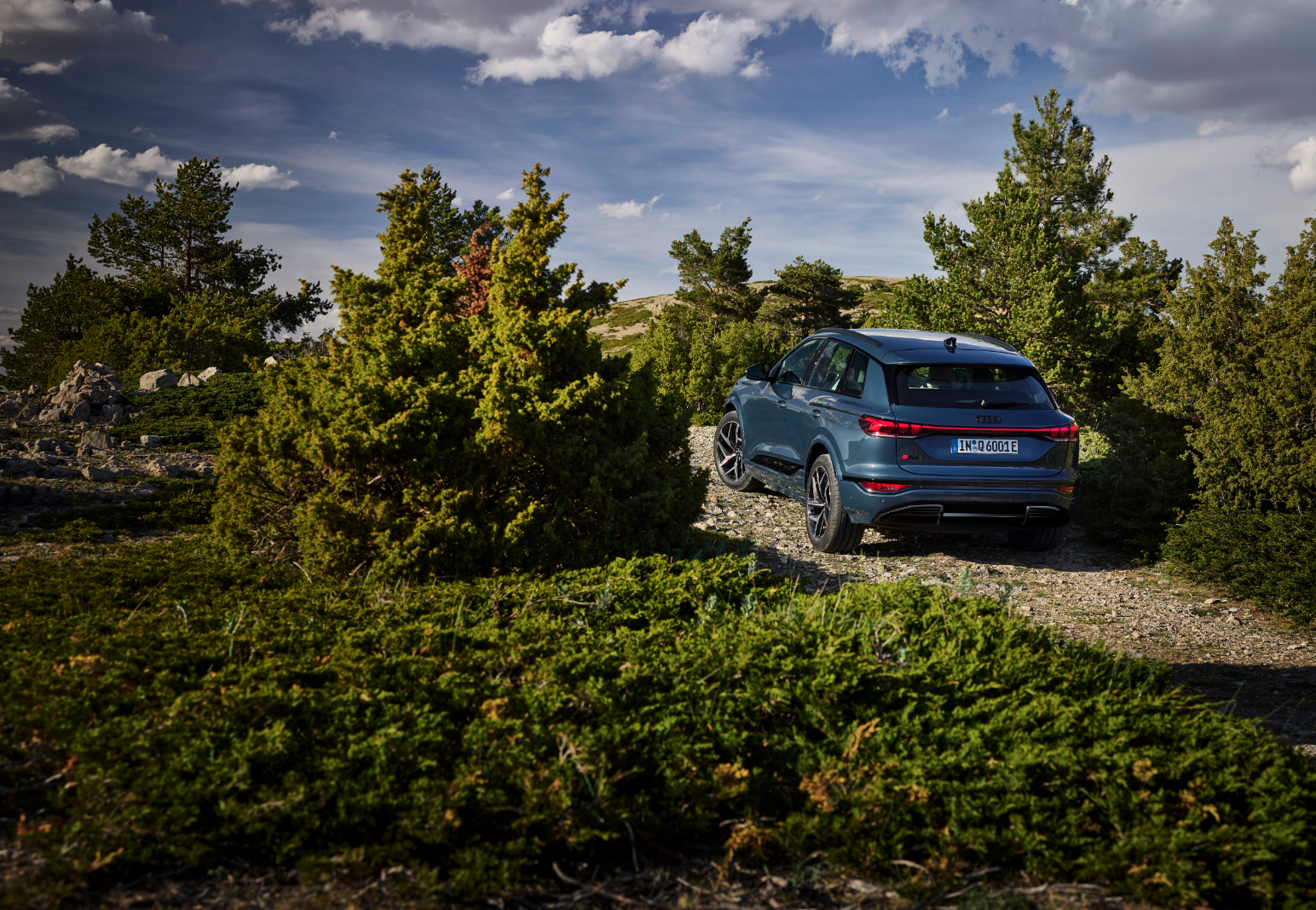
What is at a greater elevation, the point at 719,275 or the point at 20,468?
the point at 719,275

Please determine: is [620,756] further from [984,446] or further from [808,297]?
[808,297]

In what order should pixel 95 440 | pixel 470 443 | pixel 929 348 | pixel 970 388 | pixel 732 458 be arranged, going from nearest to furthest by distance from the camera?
pixel 470 443
pixel 970 388
pixel 929 348
pixel 732 458
pixel 95 440

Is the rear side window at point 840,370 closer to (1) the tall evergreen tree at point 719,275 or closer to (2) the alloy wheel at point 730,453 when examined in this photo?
(2) the alloy wheel at point 730,453

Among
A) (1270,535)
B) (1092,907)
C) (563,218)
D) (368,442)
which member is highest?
(563,218)

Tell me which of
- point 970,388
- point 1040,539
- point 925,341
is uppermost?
point 925,341

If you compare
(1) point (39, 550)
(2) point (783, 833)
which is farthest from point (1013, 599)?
(1) point (39, 550)

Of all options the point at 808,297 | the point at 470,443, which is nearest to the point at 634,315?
the point at 808,297

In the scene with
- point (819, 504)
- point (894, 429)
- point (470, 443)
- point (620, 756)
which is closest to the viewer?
point (620, 756)

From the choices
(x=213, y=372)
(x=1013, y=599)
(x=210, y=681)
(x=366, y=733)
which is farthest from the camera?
(x=213, y=372)

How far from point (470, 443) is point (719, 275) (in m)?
38.0

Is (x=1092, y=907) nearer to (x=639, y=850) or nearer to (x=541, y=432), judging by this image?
(x=639, y=850)

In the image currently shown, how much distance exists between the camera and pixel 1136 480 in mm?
8195

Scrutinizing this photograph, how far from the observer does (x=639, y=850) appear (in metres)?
2.46

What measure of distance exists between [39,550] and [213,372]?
1551cm
